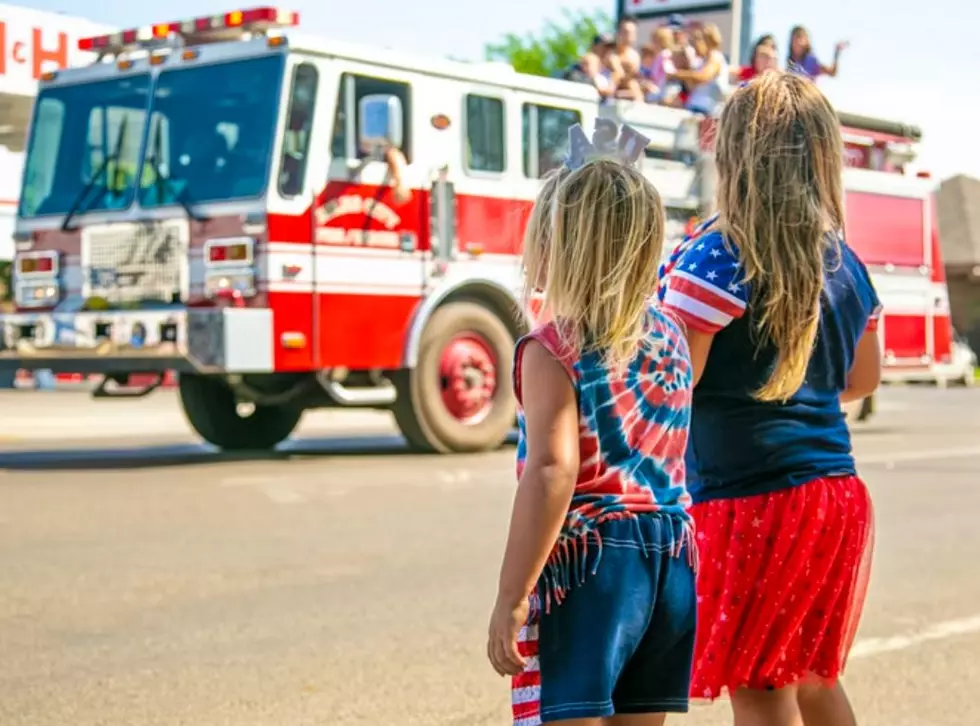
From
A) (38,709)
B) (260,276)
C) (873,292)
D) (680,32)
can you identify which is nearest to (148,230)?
(260,276)

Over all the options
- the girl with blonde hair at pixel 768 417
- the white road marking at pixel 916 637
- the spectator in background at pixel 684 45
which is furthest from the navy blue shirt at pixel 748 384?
the spectator in background at pixel 684 45

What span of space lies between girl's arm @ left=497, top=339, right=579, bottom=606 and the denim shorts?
0.10 metres

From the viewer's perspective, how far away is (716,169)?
3.49m

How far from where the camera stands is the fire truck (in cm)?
1221

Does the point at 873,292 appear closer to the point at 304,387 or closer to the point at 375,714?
the point at 375,714

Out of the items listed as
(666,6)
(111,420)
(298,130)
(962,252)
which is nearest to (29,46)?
(111,420)

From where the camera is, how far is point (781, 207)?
3.42 m

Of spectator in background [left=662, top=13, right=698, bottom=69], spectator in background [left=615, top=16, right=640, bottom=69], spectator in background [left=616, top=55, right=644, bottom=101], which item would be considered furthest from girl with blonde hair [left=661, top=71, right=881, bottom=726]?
spectator in background [left=662, top=13, right=698, bottom=69]

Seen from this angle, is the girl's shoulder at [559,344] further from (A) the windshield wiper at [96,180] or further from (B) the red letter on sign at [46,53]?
(B) the red letter on sign at [46,53]

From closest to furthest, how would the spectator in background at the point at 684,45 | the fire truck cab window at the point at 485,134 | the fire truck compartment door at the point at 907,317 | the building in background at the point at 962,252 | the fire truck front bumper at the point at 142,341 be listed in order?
the fire truck front bumper at the point at 142,341 → the fire truck cab window at the point at 485,134 → the spectator in background at the point at 684,45 → the fire truck compartment door at the point at 907,317 → the building in background at the point at 962,252

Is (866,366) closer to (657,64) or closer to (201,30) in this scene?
(201,30)

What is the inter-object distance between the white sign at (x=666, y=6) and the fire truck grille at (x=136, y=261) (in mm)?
12871

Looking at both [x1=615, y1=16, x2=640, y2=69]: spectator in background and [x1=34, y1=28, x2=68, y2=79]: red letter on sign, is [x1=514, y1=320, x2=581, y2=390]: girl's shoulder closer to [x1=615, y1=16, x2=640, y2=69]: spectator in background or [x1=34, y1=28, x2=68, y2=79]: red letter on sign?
[x1=615, y1=16, x2=640, y2=69]: spectator in background

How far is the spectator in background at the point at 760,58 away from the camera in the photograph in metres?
16.1
